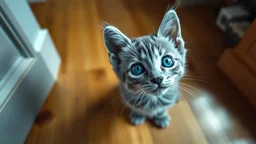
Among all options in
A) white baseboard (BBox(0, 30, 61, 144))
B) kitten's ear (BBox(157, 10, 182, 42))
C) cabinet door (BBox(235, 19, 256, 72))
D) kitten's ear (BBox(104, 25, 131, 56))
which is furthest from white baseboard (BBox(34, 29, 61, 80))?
cabinet door (BBox(235, 19, 256, 72))

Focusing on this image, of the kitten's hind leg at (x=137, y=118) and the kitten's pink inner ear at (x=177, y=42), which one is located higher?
the kitten's pink inner ear at (x=177, y=42)

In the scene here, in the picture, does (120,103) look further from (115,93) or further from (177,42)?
(177,42)

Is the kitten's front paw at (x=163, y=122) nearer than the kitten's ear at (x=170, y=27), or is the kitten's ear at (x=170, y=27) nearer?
the kitten's ear at (x=170, y=27)

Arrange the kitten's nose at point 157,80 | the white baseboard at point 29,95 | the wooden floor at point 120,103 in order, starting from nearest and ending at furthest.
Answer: the kitten's nose at point 157,80 → the white baseboard at point 29,95 → the wooden floor at point 120,103

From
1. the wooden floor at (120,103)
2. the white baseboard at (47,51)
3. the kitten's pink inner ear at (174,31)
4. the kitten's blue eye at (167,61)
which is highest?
the kitten's pink inner ear at (174,31)

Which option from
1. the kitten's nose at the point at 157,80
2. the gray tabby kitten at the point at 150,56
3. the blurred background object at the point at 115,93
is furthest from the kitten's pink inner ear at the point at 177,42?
the blurred background object at the point at 115,93

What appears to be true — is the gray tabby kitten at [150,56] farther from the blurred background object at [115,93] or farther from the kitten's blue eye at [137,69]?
the blurred background object at [115,93]
